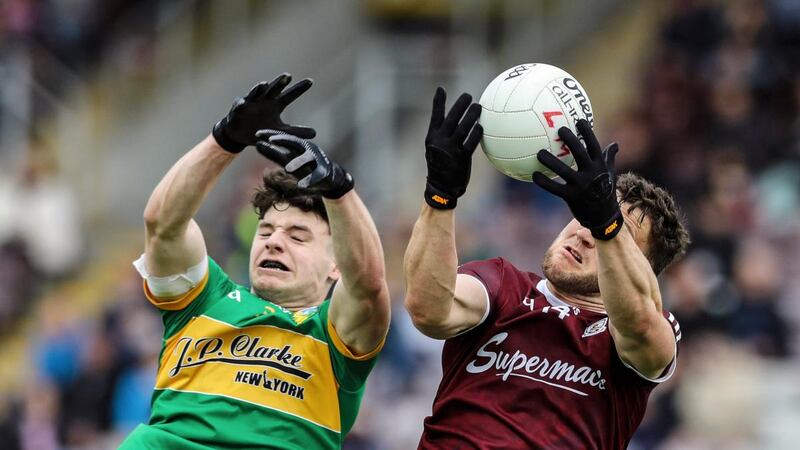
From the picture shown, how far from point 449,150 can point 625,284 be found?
2.82ft

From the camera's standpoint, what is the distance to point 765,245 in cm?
1120

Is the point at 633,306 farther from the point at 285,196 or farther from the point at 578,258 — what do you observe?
the point at 285,196

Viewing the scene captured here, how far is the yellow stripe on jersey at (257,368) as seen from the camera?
6.41 metres

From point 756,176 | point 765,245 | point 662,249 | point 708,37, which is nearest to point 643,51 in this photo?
point 708,37

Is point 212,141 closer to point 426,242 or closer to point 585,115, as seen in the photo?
point 426,242

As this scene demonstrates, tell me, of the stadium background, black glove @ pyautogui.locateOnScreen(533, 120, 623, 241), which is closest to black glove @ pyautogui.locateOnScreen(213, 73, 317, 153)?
black glove @ pyautogui.locateOnScreen(533, 120, 623, 241)

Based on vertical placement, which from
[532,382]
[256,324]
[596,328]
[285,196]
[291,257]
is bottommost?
[532,382]

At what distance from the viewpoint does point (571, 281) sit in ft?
20.1

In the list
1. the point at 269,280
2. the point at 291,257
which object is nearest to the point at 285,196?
the point at 291,257

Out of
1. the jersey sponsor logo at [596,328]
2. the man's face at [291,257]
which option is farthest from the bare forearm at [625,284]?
the man's face at [291,257]

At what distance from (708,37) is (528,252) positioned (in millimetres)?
2729

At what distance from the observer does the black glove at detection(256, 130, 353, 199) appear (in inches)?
231

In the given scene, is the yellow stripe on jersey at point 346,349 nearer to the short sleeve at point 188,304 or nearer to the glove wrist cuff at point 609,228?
the short sleeve at point 188,304

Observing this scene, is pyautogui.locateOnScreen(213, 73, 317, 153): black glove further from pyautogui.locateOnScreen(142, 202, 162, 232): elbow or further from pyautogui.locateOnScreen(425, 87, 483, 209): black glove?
pyautogui.locateOnScreen(425, 87, 483, 209): black glove
